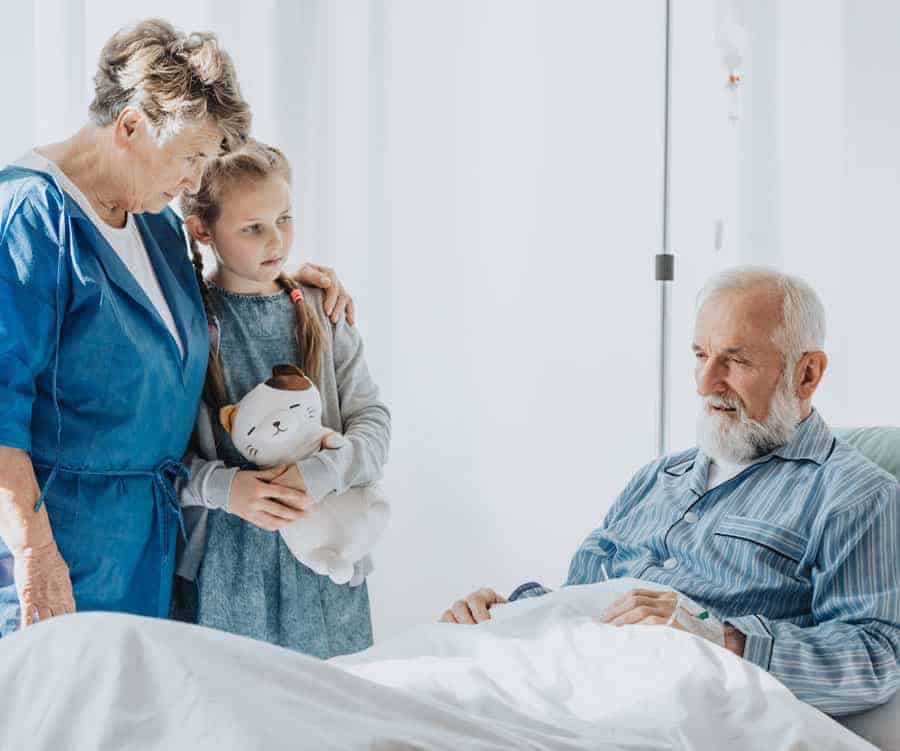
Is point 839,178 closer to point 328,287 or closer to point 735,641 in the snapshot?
point 328,287

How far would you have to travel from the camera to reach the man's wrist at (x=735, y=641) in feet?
5.30

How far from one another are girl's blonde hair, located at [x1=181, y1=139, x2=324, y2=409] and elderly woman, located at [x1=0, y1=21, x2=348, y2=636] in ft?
0.37

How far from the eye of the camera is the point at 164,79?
5.78 ft

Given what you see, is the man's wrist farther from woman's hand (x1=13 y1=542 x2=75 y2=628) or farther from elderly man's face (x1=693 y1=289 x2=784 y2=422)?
woman's hand (x1=13 y1=542 x2=75 y2=628)

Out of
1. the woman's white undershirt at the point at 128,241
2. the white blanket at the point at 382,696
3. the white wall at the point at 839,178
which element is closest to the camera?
the white blanket at the point at 382,696

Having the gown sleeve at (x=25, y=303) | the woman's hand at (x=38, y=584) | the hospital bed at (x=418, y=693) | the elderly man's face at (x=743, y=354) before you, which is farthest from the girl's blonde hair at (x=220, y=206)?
the elderly man's face at (x=743, y=354)

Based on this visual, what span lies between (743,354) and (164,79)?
1006mm

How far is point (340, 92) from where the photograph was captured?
3.28 meters

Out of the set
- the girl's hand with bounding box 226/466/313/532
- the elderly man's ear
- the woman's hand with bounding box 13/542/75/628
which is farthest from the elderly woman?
the elderly man's ear

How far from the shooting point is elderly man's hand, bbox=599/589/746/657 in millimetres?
1613

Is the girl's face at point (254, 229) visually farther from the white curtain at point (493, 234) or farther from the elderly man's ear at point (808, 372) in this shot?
the white curtain at point (493, 234)

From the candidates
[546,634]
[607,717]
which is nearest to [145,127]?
[546,634]

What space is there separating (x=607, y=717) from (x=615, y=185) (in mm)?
2081

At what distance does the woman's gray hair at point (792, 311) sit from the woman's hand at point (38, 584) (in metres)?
1.13
